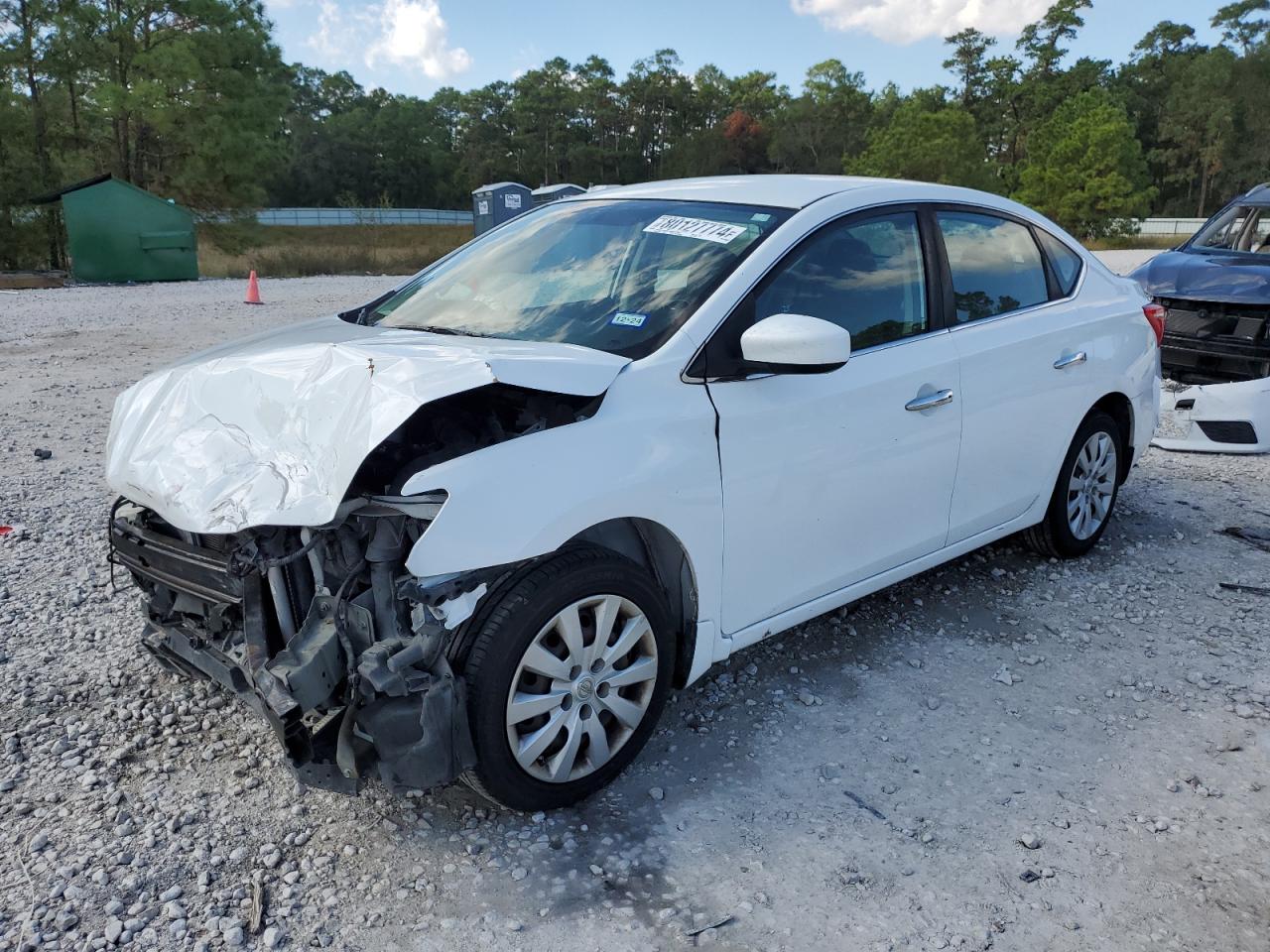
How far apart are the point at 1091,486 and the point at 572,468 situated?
3.20m

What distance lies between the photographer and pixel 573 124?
268ft

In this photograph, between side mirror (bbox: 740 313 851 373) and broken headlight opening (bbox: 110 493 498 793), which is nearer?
broken headlight opening (bbox: 110 493 498 793)

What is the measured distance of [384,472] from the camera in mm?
2748

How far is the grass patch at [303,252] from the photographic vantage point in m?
27.2

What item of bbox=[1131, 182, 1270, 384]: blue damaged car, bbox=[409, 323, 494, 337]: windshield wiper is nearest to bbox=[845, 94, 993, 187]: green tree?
bbox=[1131, 182, 1270, 384]: blue damaged car

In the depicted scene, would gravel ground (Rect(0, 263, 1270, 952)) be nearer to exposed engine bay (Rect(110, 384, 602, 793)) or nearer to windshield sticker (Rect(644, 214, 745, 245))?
exposed engine bay (Rect(110, 384, 602, 793))

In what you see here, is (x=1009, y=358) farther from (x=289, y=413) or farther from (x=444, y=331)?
(x=289, y=413)

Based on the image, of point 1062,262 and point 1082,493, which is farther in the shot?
point 1082,493

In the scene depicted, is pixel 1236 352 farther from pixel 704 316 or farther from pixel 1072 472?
pixel 704 316

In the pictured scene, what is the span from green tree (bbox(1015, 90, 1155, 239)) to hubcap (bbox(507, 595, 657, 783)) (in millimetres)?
54966

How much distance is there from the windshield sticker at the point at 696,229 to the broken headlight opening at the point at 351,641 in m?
1.48

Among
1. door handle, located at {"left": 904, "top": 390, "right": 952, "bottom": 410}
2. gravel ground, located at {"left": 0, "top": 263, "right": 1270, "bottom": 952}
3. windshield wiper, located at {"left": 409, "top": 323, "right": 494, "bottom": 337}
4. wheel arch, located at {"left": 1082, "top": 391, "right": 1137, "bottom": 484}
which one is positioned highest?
windshield wiper, located at {"left": 409, "top": 323, "right": 494, "bottom": 337}

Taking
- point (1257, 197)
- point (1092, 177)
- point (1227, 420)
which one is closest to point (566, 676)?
point (1227, 420)

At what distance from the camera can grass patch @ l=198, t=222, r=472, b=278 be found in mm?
27156
